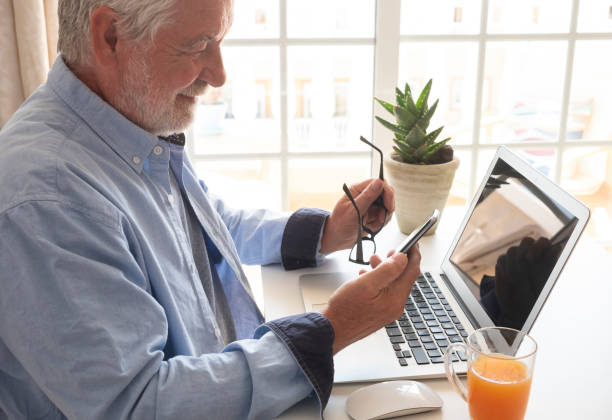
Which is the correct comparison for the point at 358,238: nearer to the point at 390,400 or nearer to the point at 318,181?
the point at 390,400

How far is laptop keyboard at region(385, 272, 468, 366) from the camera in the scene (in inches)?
41.0

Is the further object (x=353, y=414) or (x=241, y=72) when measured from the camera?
(x=241, y=72)

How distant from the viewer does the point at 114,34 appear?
0.98 metres

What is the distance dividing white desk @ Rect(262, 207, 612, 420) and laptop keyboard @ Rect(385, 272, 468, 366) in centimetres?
7

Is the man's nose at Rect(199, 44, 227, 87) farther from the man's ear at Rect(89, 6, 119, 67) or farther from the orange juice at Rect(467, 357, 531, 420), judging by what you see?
the orange juice at Rect(467, 357, 531, 420)

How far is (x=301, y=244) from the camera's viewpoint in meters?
1.36

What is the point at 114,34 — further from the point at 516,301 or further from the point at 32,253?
the point at 516,301

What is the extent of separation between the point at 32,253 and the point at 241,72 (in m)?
→ 1.80

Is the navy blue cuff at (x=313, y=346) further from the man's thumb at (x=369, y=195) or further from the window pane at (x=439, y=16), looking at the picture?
the window pane at (x=439, y=16)

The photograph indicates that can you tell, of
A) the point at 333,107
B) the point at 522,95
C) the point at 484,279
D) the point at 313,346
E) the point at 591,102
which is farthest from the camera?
the point at 522,95

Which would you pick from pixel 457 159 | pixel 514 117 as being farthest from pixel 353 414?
pixel 514 117

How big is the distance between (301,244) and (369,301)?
39 centimetres

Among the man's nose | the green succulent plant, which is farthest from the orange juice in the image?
the green succulent plant

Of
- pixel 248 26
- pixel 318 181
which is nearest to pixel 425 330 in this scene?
pixel 248 26
